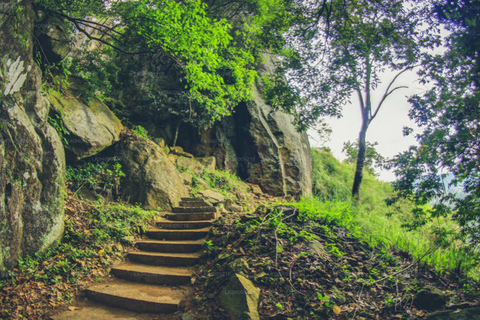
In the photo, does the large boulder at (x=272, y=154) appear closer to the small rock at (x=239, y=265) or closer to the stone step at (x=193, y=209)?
the stone step at (x=193, y=209)

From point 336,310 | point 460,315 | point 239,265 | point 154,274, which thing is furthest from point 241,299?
Answer: point 460,315

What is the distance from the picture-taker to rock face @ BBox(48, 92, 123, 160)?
709 centimetres

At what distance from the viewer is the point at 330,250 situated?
4.66 metres

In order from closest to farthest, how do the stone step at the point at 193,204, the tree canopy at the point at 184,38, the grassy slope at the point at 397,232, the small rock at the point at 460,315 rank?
1. the small rock at the point at 460,315
2. the grassy slope at the point at 397,232
3. the tree canopy at the point at 184,38
4. the stone step at the point at 193,204

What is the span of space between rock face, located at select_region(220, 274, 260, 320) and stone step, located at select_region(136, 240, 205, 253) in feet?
7.32

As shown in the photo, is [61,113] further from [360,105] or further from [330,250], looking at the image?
[360,105]

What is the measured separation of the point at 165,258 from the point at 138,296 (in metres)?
1.13

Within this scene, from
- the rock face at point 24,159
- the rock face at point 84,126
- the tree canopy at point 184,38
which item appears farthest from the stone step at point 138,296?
the tree canopy at point 184,38

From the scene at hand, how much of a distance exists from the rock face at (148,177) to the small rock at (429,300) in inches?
245

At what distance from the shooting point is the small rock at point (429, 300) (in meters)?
3.69

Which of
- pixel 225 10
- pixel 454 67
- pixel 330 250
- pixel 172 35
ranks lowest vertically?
pixel 330 250

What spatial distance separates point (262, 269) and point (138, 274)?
2.52m

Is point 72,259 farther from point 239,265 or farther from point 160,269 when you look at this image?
point 239,265

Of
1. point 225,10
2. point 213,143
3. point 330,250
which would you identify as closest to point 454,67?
point 330,250
